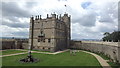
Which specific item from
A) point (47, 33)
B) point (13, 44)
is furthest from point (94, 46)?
point (13, 44)

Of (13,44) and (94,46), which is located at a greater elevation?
(13,44)

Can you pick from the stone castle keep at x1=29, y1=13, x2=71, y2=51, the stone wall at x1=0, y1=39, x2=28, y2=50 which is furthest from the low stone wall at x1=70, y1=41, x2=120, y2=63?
the stone wall at x1=0, y1=39, x2=28, y2=50

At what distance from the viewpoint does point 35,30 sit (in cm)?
3681

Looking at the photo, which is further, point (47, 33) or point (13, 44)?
point (13, 44)

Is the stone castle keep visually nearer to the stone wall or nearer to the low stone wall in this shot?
the stone wall

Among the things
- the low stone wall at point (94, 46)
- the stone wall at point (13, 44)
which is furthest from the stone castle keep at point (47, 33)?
the low stone wall at point (94, 46)

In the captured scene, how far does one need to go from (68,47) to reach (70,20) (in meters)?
12.2

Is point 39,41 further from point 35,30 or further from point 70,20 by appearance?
point 70,20

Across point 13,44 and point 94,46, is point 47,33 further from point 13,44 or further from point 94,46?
point 94,46

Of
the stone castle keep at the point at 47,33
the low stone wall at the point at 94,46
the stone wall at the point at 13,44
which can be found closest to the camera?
the low stone wall at the point at 94,46

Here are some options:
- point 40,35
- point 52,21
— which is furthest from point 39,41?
point 52,21

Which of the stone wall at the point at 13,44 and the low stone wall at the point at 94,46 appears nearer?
the low stone wall at the point at 94,46

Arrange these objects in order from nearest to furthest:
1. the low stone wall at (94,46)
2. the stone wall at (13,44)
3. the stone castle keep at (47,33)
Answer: the low stone wall at (94,46) → the stone castle keep at (47,33) → the stone wall at (13,44)

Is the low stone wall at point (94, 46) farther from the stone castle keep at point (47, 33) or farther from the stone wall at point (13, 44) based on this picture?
the stone wall at point (13, 44)
